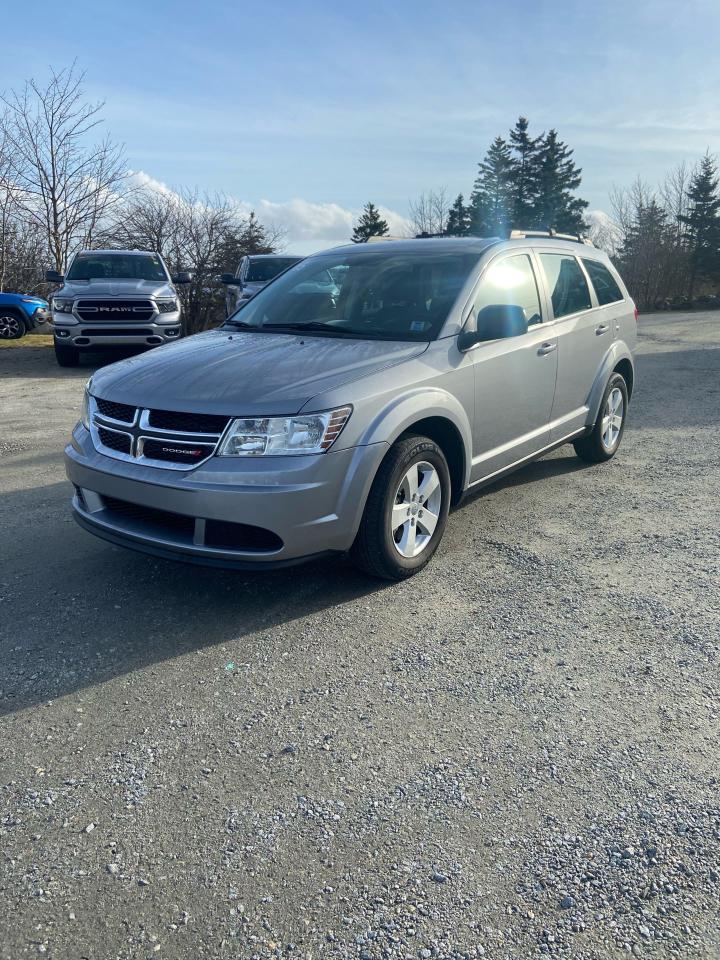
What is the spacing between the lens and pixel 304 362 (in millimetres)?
3986

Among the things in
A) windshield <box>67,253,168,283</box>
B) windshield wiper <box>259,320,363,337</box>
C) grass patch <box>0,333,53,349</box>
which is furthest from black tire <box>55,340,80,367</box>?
windshield wiper <box>259,320,363,337</box>

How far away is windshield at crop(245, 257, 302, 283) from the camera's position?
1497 cm

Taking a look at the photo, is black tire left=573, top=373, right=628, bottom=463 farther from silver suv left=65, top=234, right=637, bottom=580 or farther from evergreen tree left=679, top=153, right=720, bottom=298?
evergreen tree left=679, top=153, right=720, bottom=298

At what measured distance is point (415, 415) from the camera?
397 centimetres

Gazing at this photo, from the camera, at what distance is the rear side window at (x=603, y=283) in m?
6.19

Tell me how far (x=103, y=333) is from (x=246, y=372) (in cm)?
897

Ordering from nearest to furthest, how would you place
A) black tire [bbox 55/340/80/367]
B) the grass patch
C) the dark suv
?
black tire [bbox 55/340/80/367] → the dark suv → the grass patch

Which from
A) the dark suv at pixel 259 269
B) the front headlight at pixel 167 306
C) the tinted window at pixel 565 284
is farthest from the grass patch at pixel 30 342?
the tinted window at pixel 565 284

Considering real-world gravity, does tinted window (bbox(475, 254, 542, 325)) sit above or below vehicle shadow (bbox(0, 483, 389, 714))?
above

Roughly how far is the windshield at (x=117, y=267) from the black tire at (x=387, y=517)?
405 inches

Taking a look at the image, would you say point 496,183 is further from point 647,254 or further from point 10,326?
point 10,326

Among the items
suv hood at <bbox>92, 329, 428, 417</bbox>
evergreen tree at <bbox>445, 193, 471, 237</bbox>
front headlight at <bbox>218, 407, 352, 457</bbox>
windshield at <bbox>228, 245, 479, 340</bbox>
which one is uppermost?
evergreen tree at <bbox>445, 193, 471, 237</bbox>

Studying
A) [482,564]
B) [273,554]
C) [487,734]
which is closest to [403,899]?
[487,734]

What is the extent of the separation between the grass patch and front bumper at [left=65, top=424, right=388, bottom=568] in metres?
12.8
